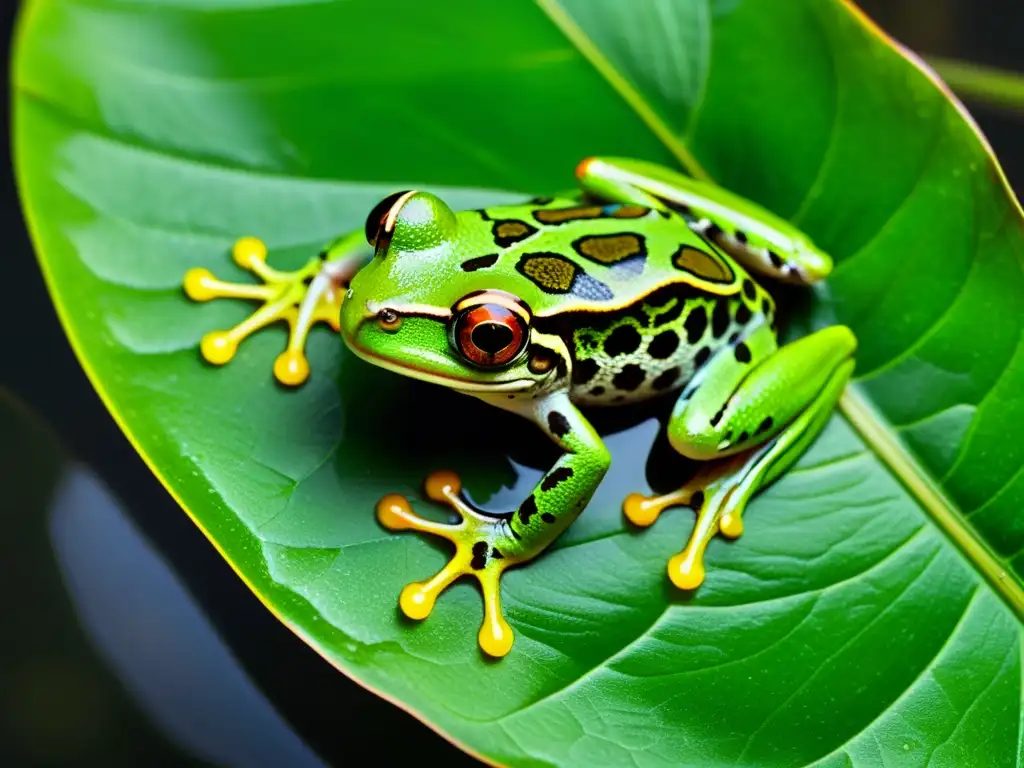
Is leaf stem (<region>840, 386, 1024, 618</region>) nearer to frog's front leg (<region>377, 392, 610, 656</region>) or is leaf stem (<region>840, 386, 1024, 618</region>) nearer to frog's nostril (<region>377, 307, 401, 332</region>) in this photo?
frog's front leg (<region>377, 392, 610, 656</region>)

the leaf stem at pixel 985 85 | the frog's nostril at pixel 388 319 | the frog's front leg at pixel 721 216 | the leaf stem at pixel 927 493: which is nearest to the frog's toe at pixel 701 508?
the leaf stem at pixel 927 493

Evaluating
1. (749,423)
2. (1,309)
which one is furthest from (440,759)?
(1,309)

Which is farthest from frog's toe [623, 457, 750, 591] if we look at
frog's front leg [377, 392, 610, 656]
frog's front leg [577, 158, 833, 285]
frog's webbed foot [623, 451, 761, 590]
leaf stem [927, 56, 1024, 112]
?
leaf stem [927, 56, 1024, 112]

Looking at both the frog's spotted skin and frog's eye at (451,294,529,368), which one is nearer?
frog's eye at (451,294,529,368)

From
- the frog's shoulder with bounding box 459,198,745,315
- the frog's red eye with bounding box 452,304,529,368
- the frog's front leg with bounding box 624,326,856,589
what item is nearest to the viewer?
the frog's red eye with bounding box 452,304,529,368

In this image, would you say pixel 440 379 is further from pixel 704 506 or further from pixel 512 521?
pixel 704 506

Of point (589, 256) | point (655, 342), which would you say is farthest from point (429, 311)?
point (655, 342)
